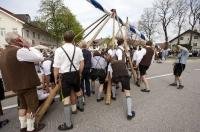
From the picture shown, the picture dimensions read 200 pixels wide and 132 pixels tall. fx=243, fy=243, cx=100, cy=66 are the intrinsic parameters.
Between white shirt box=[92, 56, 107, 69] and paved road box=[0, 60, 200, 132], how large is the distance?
3.48 feet

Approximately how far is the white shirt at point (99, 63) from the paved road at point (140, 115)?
Answer: 3.48 feet

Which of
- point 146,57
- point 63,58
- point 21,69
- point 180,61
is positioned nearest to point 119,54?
point 63,58

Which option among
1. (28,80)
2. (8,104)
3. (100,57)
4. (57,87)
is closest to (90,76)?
(100,57)

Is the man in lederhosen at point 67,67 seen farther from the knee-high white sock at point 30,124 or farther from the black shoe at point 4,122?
the black shoe at point 4,122

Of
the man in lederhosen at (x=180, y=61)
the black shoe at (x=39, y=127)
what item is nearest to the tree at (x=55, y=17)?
the man in lederhosen at (x=180, y=61)

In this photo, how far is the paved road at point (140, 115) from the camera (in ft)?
16.6

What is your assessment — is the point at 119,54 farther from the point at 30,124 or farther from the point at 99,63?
the point at 30,124

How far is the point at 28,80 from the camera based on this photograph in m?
4.84

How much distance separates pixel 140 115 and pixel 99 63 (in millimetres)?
2451

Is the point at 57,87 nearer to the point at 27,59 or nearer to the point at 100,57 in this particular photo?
the point at 27,59

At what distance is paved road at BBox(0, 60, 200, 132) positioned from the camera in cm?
505

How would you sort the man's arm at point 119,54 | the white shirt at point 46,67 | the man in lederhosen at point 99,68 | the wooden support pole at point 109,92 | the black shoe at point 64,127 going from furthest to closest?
the man in lederhosen at point 99,68 < the white shirt at point 46,67 < the wooden support pole at point 109,92 < the man's arm at point 119,54 < the black shoe at point 64,127

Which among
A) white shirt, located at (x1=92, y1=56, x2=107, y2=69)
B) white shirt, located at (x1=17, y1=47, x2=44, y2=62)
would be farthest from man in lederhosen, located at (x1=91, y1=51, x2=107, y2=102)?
white shirt, located at (x1=17, y1=47, x2=44, y2=62)

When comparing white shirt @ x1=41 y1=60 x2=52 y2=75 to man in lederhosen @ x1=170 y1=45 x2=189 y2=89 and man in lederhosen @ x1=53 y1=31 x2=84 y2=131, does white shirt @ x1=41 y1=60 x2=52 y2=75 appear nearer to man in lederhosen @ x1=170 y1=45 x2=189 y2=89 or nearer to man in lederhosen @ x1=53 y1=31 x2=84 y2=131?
man in lederhosen @ x1=53 y1=31 x2=84 y2=131
